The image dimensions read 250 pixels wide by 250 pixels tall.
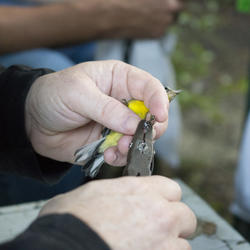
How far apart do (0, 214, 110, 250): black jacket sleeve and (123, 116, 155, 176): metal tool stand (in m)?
0.20

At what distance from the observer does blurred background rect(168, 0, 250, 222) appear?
2.53m

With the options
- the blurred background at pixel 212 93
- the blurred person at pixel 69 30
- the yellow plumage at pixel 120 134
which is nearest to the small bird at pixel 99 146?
the yellow plumage at pixel 120 134

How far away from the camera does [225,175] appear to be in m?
2.51

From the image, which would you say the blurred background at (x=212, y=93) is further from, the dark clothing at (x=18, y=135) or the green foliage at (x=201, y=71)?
the dark clothing at (x=18, y=135)

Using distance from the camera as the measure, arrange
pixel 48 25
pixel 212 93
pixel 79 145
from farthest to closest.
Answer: pixel 212 93 → pixel 48 25 → pixel 79 145

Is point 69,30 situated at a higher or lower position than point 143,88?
lower

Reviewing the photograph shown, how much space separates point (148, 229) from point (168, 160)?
69.0 inches

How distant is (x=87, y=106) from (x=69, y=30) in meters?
1.16

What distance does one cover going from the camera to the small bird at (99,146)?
37.0 inches

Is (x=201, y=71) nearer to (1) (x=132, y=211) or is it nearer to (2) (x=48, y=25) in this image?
(2) (x=48, y=25)

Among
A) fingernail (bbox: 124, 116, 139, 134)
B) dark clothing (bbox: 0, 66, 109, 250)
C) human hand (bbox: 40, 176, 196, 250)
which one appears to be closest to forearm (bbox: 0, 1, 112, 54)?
dark clothing (bbox: 0, 66, 109, 250)

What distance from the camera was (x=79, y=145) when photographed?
1074 mm

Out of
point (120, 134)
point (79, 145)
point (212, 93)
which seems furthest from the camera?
point (212, 93)

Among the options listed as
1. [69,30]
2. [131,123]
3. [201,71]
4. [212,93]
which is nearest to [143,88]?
[131,123]
